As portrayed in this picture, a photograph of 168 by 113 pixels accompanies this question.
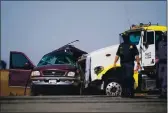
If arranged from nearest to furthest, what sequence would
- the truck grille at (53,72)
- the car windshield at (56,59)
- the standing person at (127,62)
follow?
the truck grille at (53,72), the standing person at (127,62), the car windshield at (56,59)

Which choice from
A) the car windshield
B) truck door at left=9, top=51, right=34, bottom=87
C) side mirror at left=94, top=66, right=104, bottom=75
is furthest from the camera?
side mirror at left=94, top=66, right=104, bottom=75

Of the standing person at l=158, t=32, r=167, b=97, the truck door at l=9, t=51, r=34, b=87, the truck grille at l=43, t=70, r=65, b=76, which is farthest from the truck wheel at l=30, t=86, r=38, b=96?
the standing person at l=158, t=32, r=167, b=97

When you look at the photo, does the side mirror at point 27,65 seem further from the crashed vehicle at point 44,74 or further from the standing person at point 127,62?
the standing person at point 127,62

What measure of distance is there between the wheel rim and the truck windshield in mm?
1493

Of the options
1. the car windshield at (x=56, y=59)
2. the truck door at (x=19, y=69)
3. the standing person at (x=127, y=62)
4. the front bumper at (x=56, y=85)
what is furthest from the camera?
the truck door at (x=19, y=69)

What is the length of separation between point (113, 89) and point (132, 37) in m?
1.87

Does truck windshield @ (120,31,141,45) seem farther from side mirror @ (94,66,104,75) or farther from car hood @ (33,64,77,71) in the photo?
car hood @ (33,64,77,71)

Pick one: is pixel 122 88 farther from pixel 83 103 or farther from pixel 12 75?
pixel 12 75

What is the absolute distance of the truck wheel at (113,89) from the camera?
8758 millimetres

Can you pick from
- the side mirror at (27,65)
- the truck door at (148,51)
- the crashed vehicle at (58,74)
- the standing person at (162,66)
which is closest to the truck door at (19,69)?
the side mirror at (27,65)

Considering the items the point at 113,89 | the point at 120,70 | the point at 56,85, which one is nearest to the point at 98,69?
the point at 120,70

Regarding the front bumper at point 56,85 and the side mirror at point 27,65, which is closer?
the front bumper at point 56,85

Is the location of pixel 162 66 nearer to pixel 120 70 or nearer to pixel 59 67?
pixel 120 70

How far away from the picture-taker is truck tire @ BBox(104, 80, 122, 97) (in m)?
8.76
